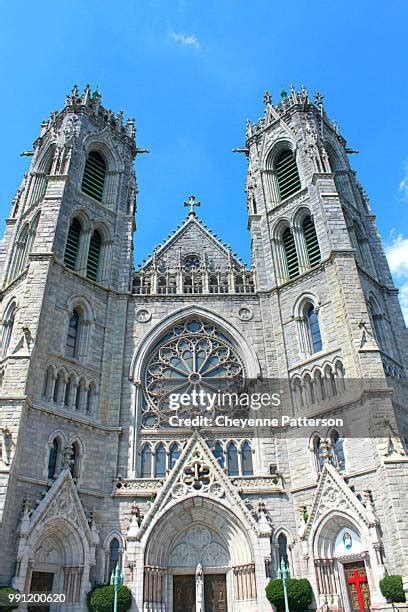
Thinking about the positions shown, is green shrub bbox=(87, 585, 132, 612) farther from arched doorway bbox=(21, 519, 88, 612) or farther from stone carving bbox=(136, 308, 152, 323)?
stone carving bbox=(136, 308, 152, 323)

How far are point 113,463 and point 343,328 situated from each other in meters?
9.94

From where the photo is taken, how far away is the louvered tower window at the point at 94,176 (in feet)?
86.7

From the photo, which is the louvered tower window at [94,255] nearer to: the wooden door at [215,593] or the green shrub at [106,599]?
the green shrub at [106,599]

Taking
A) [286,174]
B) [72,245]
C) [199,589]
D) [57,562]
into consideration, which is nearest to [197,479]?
[199,589]

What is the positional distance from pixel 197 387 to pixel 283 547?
6871 mm

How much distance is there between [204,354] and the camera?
22062mm

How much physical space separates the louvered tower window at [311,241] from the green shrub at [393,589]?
13034 millimetres

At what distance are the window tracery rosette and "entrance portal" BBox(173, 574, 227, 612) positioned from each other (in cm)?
557

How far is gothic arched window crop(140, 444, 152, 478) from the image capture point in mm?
19031

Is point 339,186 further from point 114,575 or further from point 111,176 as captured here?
point 114,575

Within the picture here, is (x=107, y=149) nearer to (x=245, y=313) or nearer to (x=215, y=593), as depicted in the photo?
(x=245, y=313)

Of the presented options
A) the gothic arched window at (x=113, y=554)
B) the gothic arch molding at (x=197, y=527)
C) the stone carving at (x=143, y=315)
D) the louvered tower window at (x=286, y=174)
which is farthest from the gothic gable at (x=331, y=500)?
the louvered tower window at (x=286, y=174)

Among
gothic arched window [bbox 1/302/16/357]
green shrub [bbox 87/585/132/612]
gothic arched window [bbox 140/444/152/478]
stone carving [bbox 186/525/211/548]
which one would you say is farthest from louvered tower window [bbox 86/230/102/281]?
green shrub [bbox 87/585/132/612]

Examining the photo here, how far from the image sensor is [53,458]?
17.6 meters
